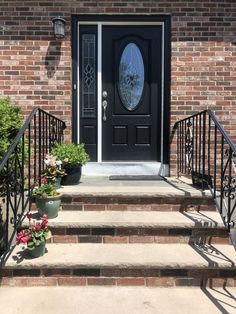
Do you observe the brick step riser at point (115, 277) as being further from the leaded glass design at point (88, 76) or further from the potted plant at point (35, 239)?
the leaded glass design at point (88, 76)

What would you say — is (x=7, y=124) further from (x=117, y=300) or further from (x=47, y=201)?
(x=117, y=300)

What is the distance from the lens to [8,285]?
3.16m

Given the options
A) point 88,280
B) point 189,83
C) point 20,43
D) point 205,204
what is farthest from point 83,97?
point 88,280

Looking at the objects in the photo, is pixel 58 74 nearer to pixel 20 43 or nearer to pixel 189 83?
pixel 20 43

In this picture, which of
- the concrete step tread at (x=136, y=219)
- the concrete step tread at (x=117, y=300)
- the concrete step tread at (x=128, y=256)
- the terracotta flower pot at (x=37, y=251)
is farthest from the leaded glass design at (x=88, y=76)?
the concrete step tread at (x=117, y=300)

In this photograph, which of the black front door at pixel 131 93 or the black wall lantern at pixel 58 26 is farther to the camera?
the black front door at pixel 131 93

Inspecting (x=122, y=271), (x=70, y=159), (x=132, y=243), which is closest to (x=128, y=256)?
(x=122, y=271)

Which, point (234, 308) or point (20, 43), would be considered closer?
point (234, 308)

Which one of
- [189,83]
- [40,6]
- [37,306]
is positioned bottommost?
[37,306]

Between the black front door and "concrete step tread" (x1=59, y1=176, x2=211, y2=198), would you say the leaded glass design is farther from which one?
"concrete step tread" (x1=59, y1=176, x2=211, y2=198)

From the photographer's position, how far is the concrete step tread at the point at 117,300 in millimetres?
2752

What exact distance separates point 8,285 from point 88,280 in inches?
25.9

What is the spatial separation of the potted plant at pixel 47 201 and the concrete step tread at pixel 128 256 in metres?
0.35

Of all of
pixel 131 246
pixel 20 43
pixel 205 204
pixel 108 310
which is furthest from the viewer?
pixel 20 43
